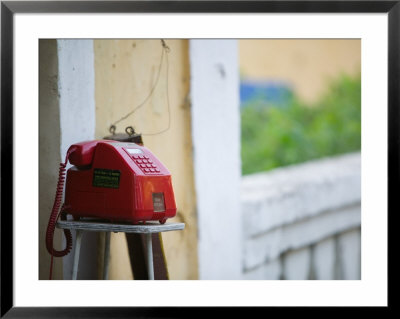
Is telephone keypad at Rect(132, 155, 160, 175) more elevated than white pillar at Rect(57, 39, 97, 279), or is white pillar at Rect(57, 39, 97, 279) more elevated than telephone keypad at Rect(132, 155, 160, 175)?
white pillar at Rect(57, 39, 97, 279)

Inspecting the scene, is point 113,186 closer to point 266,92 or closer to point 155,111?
point 155,111

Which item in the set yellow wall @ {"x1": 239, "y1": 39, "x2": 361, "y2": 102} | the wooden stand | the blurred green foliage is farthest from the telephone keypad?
yellow wall @ {"x1": 239, "y1": 39, "x2": 361, "y2": 102}

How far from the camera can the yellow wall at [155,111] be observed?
2.49m

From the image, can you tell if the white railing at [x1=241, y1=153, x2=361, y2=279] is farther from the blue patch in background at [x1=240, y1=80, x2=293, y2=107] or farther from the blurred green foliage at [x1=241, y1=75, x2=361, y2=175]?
the blue patch in background at [x1=240, y1=80, x2=293, y2=107]

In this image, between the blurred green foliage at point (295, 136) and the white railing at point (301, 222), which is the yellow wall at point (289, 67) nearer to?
the blurred green foliage at point (295, 136)

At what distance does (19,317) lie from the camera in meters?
2.12

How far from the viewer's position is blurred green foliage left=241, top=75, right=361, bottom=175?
17.6ft

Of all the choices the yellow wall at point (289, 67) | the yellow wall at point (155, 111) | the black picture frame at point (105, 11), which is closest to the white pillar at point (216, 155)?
the yellow wall at point (155, 111)

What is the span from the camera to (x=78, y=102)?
92.3 inches

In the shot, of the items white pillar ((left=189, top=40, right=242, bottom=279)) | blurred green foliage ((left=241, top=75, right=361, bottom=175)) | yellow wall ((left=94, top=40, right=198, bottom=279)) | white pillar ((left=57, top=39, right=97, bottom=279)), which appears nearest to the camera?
white pillar ((left=57, top=39, right=97, bottom=279))

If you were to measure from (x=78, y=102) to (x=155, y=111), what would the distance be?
444mm

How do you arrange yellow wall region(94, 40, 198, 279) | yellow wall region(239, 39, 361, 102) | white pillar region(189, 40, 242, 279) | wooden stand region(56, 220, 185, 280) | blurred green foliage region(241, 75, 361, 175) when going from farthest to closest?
yellow wall region(239, 39, 361, 102), blurred green foliage region(241, 75, 361, 175), white pillar region(189, 40, 242, 279), yellow wall region(94, 40, 198, 279), wooden stand region(56, 220, 185, 280)

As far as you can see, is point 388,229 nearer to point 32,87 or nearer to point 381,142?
point 381,142

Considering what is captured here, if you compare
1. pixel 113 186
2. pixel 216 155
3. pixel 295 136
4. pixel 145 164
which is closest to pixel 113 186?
pixel 113 186
